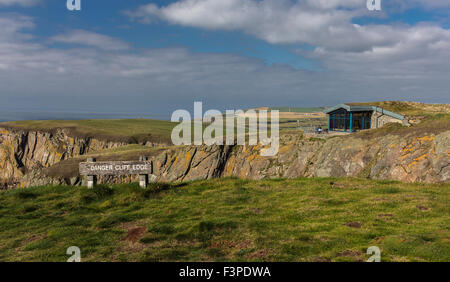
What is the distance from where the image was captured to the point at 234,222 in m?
10.4

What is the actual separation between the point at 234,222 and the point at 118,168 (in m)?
8.88

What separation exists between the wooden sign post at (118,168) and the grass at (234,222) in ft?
2.88

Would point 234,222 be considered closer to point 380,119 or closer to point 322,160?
point 322,160

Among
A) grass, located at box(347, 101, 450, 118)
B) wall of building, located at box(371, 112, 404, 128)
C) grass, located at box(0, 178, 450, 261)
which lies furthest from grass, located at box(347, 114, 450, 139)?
grass, located at box(347, 101, 450, 118)

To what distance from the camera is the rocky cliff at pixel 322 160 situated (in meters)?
17.8

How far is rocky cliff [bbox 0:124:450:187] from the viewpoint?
58.5 feet

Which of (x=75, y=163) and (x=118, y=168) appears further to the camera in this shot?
(x=75, y=163)

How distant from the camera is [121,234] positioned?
33.6 feet

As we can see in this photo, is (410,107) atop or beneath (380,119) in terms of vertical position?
atop

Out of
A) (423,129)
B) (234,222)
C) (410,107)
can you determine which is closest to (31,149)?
(410,107)

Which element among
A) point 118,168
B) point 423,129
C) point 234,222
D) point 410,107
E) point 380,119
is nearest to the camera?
point 234,222

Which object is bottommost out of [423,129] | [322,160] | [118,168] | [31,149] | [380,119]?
[31,149]

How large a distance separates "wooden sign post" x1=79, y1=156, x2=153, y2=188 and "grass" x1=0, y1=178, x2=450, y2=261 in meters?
0.88
